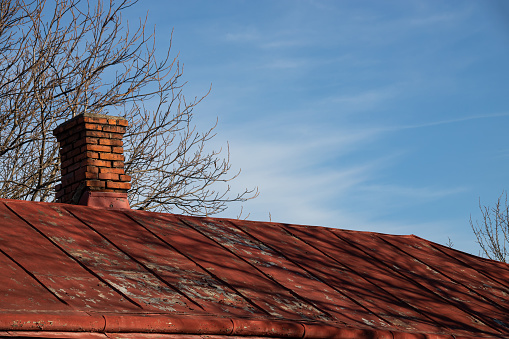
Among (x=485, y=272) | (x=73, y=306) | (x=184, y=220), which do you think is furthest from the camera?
(x=485, y=272)

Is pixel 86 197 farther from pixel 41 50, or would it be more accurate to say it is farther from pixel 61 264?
pixel 41 50

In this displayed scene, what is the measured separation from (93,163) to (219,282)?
2.96 meters

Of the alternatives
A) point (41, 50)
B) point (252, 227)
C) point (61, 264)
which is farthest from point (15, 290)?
point (41, 50)

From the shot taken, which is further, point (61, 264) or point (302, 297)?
point (302, 297)

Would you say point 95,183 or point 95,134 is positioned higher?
point 95,134

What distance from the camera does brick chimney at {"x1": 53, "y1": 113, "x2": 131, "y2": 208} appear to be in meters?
9.00

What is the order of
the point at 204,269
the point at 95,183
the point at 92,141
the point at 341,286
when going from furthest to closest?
1. the point at 92,141
2. the point at 95,183
3. the point at 341,286
4. the point at 204,269

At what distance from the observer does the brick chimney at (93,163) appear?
9.00 m

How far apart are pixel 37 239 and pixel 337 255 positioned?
389 centimetres

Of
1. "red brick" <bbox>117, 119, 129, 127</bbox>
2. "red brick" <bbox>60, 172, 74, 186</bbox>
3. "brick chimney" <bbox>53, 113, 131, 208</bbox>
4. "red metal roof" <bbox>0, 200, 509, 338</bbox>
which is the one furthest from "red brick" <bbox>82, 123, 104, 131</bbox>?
"red metal roof" <bbox>0, 200, 509, 338</bbox>

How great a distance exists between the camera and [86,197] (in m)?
8.93

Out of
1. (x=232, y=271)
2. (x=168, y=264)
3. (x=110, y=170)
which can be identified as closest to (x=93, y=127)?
(x=110, y=170)

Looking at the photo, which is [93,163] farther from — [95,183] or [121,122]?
[121,122]

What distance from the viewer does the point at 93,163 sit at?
911 cm
